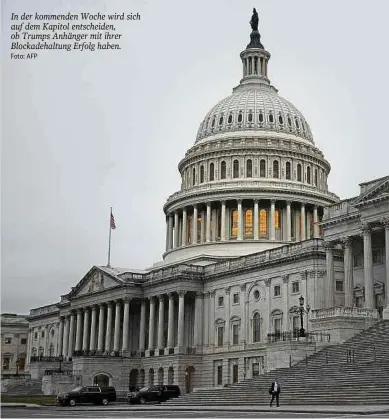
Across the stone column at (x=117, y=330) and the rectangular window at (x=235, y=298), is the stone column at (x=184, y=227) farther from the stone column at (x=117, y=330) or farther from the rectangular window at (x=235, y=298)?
the rectangular window at (x=235, y=298)

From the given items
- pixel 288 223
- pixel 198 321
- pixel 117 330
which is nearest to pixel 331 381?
pixel 198 321

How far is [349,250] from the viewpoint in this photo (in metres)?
69.0

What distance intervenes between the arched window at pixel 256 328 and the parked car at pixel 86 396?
23269 millimetres

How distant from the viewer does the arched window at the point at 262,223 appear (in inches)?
4245

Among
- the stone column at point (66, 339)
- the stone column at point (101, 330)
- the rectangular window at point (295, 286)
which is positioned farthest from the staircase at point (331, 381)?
the stone column at point (66, 339)

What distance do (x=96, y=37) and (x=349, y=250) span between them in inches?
1929

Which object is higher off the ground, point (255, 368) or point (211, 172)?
point (211, 172)

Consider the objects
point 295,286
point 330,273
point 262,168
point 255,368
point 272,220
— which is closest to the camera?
point 330,273

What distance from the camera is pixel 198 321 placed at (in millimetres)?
93438

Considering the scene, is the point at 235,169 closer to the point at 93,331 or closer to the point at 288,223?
the point at 288,223

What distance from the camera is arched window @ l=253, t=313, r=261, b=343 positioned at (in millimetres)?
84688

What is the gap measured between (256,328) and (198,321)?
33.4ft

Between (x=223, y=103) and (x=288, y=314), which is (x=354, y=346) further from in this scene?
(x=223, y=103)

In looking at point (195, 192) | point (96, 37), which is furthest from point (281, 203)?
point (96, 37)
